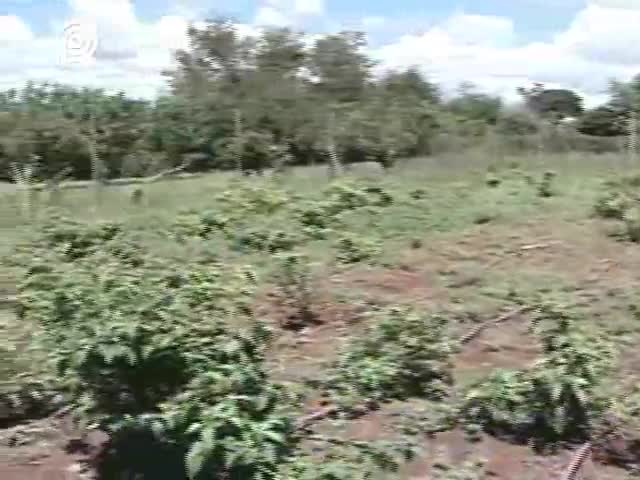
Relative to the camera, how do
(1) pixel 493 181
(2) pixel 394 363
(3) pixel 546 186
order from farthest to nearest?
(1) pixel 493 181 < (3) pixel 546 186 < (2) pixel 394 363

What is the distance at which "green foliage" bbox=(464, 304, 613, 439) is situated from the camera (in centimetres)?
396

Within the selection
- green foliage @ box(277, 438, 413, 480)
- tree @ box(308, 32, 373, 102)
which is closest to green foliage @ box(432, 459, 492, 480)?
green foliage @ box(277, 438, 413, 480)

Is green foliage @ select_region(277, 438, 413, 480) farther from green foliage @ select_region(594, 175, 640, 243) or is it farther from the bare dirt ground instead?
green foliage @ select_region(594, 175, 640, 243)

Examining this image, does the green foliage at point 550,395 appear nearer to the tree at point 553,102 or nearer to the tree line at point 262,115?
the tree line at point 262,115

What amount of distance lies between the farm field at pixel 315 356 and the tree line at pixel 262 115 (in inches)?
175

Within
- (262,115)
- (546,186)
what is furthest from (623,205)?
(262,115)

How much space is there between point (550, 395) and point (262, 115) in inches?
386

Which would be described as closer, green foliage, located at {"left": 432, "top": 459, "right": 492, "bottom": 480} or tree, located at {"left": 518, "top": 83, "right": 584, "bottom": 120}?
green foliage, located at {"left": 432, "top": 459, "right": 492, "bottom": 480}

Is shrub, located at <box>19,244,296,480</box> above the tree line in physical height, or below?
below

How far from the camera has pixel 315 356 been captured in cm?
510

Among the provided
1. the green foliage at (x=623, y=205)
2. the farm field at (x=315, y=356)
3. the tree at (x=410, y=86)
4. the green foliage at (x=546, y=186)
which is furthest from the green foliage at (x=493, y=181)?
the tree at (x=410, y=86)

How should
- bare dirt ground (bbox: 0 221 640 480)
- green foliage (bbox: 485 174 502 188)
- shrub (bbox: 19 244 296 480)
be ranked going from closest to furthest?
shrub (bbox: 19 244 296 480), bare dirt ground (bbox: 0 221 640 480), green foliage (bbox: 485 174 502 188)

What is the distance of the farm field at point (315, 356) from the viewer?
354cm

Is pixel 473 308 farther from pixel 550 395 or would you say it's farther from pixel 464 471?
pixel 464 471
